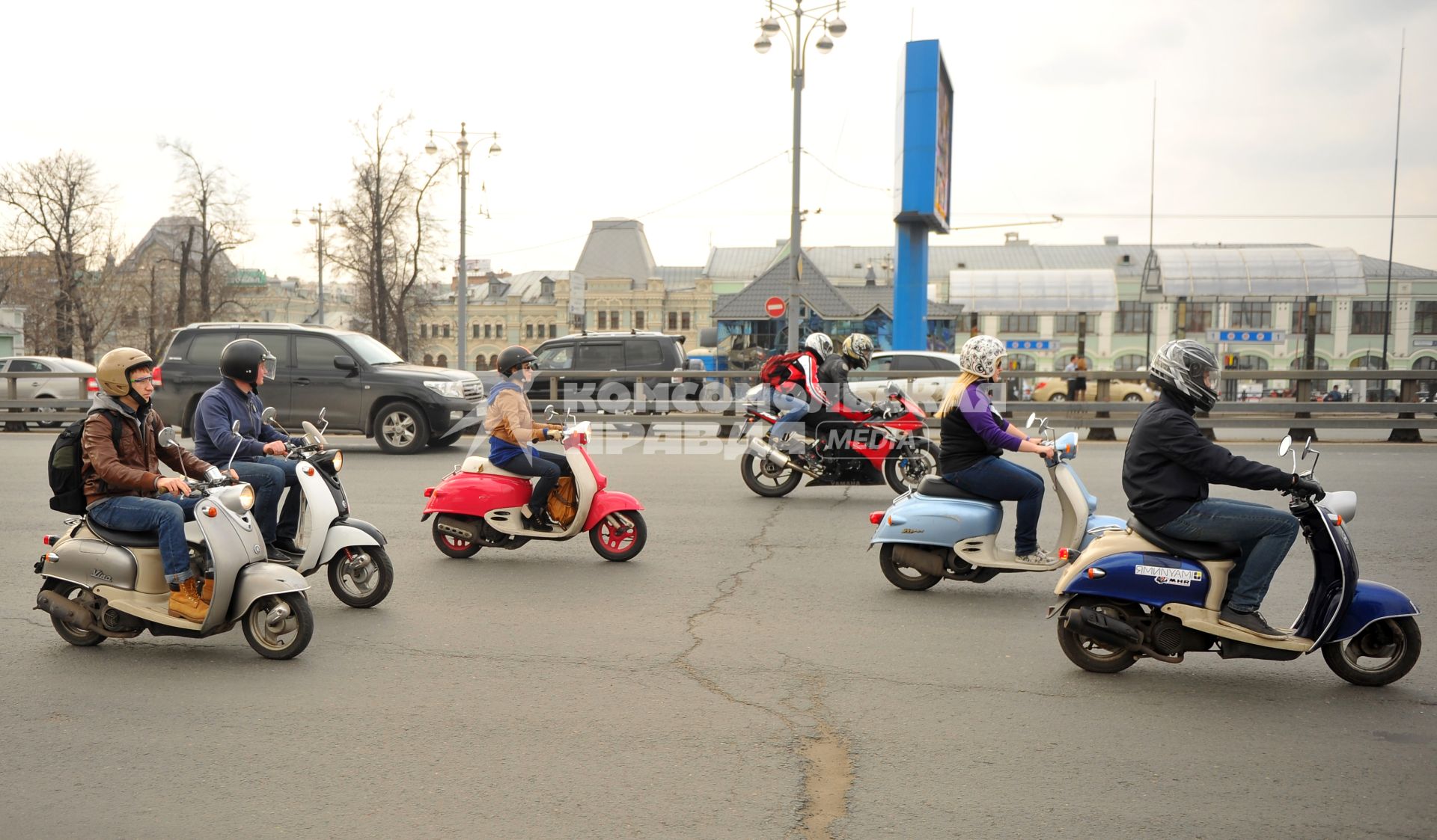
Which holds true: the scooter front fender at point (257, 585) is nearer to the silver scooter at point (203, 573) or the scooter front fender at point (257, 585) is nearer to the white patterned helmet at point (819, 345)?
the silver scooter at point (203, 573)

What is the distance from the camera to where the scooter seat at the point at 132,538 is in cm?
573

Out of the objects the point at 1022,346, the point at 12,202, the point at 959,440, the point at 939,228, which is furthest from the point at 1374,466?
the point at 12,202

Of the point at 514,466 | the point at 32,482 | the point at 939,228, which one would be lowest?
the point at 32,482

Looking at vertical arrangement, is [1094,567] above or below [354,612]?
above

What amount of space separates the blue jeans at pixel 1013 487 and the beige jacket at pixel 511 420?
9.71 feet

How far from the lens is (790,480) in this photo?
12.2 metres

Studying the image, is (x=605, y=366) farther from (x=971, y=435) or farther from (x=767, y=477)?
(x=971, y=435)

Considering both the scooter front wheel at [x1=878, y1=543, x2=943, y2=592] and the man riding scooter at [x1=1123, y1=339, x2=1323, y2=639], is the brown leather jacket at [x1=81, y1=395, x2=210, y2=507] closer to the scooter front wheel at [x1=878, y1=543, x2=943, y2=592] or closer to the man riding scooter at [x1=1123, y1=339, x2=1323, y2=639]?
the scooter front wheel at [x1=878, y1=543, x2=943, y2=592]

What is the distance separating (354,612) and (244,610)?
1.20 meters

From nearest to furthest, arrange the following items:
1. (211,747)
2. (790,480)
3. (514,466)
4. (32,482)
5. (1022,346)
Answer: (211,747)
(514,466)
(790,480)
(32,482)
(1022,346)

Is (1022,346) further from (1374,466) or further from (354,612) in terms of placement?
(354,612)

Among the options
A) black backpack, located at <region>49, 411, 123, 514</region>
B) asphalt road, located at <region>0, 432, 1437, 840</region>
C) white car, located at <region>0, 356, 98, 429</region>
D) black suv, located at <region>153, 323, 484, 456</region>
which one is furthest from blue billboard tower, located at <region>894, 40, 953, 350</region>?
black backpack, located at <region>49, 411, 123, 514</region>

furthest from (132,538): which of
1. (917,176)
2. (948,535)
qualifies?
(917,176)

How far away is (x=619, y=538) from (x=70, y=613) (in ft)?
12.2
